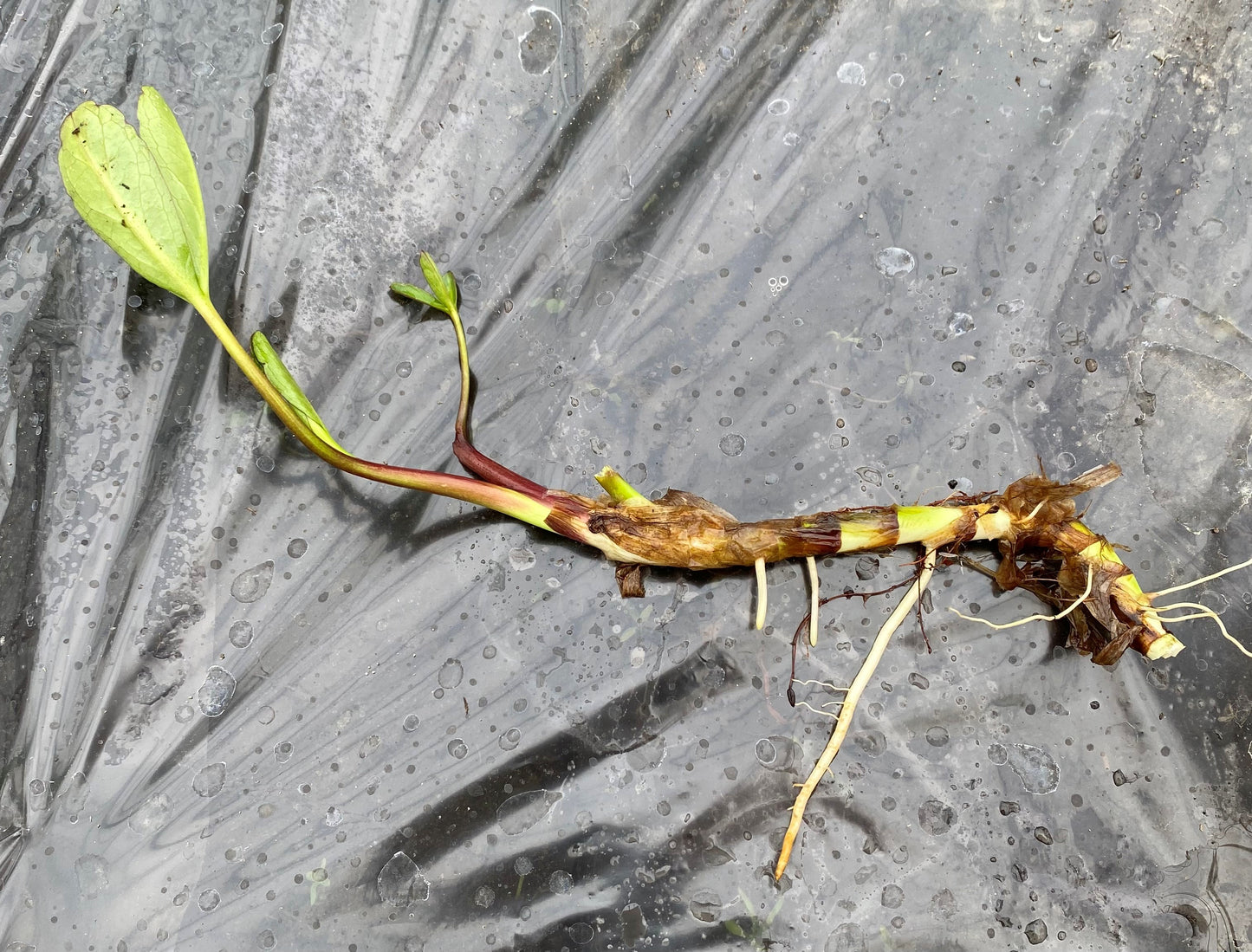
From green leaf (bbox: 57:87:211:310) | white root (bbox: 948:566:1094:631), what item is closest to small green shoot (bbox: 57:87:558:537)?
green leaf (bbox: 57:87:211:310)

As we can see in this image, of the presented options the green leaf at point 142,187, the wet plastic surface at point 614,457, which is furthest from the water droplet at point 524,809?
the green leaf at point 142,187

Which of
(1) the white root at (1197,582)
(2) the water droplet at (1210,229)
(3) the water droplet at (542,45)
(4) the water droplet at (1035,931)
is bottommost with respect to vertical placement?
(4) the water droplet at (1035,931)

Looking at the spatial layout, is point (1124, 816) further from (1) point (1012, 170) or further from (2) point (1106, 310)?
(1) point (1012, 170)

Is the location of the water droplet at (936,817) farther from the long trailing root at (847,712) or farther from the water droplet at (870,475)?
the water droplet at (870,475)

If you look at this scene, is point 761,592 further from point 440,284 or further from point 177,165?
point 177,165

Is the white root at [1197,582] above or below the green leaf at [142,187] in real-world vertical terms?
below

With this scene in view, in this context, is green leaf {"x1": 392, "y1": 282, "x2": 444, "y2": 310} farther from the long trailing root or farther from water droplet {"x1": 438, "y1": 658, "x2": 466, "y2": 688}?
the long trailing root

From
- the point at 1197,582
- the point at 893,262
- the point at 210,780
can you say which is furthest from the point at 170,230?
the point at 1197,582
